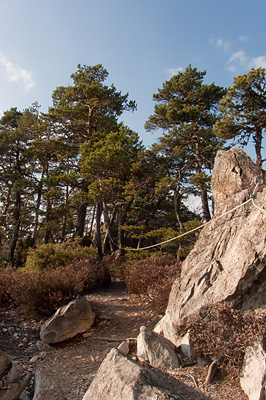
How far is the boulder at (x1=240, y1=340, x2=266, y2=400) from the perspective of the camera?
3102mm

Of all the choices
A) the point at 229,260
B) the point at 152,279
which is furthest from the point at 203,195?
the point at 229,260

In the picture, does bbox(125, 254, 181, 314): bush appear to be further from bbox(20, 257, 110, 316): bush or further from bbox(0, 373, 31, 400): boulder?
bbox(0, 373, 31, 400): boulder

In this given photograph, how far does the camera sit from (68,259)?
→ 1078 cm

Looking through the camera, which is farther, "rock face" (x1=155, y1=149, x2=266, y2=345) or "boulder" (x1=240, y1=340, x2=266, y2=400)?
"rock face" (x1=155, y1=149, x2=266, y2=345)

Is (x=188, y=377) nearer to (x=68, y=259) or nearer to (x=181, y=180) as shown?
(x=68, y=259)

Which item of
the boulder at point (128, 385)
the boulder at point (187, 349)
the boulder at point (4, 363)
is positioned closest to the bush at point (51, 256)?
the boulder at point (4, 363)

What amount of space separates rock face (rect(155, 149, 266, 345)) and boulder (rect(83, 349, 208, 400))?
129 centimetres

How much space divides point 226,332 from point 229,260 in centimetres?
108

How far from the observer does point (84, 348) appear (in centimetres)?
523

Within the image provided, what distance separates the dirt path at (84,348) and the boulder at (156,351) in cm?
20

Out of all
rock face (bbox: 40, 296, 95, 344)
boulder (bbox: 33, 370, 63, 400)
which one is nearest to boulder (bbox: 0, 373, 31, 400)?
boulder (bbox: 33, 370, 63, 400)

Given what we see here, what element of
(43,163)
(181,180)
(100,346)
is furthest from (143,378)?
(43,163)

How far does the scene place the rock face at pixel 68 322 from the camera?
17.6 feet

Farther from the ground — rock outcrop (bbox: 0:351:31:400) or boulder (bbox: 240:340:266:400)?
boulder (bbox: 240:340:266:400)
